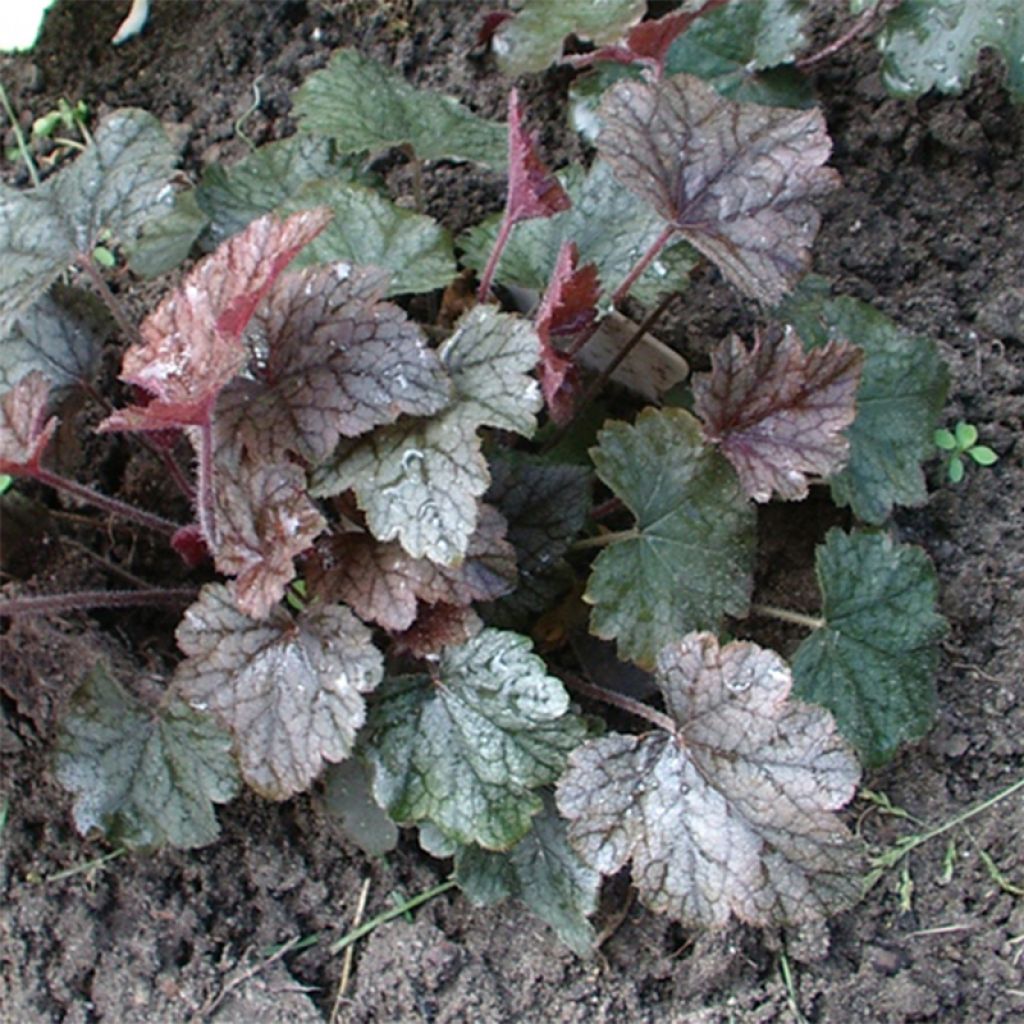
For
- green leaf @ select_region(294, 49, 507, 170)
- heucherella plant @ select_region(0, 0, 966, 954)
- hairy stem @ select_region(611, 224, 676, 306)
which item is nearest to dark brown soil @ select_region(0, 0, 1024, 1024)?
heucherella plant @ select_region(0, 0, 966, 954)

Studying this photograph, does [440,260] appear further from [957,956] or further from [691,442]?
[957,956]

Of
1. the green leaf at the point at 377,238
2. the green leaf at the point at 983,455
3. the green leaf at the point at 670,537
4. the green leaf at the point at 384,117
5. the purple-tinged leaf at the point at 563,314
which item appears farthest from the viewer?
the green leaf at the point at 983,455

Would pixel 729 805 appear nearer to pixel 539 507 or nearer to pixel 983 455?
pixel 539 507

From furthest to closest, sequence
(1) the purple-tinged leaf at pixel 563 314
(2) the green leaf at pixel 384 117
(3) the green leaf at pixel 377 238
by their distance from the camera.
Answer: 1. (2) the green leaf at pixel 384 117
2. (3) the green leaf at pixel 377 238
3. (1) the purple-tinged leaf at pixel 563 314

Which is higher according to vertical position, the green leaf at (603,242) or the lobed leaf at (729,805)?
the green leaf at (603,242)

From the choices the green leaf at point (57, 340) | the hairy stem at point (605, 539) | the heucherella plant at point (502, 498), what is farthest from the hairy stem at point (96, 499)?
the hairy stem at point (605, 539)

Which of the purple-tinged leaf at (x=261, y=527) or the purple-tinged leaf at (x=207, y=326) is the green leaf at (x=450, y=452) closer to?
the purple-tinged leaf at (x=261, y=527)

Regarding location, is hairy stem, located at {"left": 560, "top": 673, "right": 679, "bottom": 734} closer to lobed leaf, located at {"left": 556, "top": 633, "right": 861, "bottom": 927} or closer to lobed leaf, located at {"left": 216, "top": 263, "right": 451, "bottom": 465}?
lobed leaf, located at {"left": 556, "top": 633, "right": 861, "bottom": 927}

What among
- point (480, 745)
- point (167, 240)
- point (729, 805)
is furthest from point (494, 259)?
point (729, 805)
